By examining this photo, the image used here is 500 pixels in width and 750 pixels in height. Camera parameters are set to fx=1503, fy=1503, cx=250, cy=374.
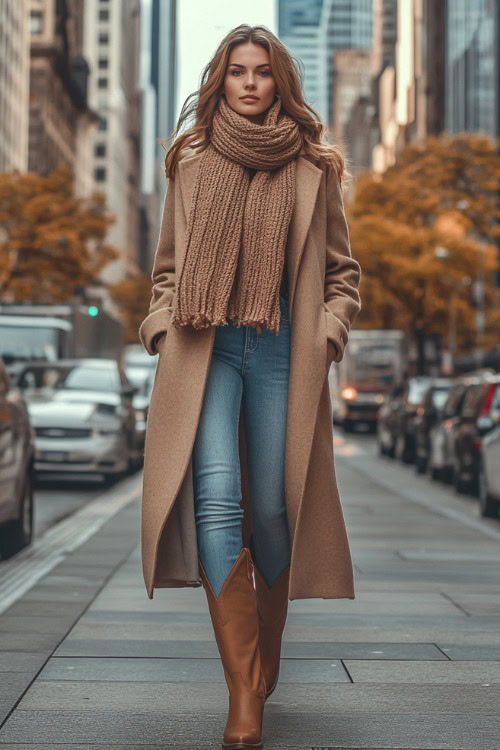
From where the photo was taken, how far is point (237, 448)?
4293mm

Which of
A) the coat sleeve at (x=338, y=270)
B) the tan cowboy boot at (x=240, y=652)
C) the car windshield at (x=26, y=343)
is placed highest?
the car windshield at (x=26, y=343)

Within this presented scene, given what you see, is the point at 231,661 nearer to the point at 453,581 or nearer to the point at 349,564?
the point at 349,564

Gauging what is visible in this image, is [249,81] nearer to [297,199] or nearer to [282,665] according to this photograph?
[297,199]

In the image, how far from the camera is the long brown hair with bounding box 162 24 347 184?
443 centimetres

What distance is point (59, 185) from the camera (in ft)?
186

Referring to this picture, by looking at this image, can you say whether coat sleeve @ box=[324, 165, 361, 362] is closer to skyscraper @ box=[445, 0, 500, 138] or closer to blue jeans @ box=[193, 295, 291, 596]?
blue jeans @ box=[193, 295, 291, 596]

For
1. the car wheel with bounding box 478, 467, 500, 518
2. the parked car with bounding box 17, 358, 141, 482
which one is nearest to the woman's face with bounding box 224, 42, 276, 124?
the car wheel with bounding box 478, 467, 500, 518

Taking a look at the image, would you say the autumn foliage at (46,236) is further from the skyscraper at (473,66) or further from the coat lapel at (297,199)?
the coat lapel at (297,199)

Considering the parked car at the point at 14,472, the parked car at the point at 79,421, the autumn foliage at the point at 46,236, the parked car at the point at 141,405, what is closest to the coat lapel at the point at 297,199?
the parked car at the point at 14,472

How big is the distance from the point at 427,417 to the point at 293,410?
19.9 metres

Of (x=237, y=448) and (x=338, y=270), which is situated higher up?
(x=338, y=270)

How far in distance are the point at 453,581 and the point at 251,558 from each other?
13.9 feet

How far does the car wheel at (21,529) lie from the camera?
31.2ft

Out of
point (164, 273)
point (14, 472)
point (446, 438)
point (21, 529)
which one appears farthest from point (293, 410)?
point (446, 438)
